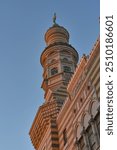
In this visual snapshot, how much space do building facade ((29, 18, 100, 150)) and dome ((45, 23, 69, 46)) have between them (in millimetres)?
2557

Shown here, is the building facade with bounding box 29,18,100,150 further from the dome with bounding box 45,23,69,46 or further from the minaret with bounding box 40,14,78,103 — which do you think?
the dome with bounding box 45,23,69,46

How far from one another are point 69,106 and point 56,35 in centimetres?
1608

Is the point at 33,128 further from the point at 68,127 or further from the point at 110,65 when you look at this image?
the point at 110,65

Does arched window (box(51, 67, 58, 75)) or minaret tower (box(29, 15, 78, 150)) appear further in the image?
arched window (box(51, 67, 58, 75))

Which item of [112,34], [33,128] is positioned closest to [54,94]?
[33,128]

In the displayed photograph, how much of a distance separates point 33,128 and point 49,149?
488cm

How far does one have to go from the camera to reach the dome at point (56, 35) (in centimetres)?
3525

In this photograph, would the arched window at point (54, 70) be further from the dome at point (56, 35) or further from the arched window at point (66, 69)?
the dome at point (56, 35)

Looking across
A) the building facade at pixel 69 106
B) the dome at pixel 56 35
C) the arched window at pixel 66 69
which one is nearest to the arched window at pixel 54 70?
the building facade at pixel 69 106

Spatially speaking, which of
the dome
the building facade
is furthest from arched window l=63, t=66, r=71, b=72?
the dome

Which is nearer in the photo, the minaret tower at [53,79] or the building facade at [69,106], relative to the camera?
the building facade at [69,106]

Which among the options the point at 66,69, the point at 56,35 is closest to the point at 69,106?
the point at 66,69

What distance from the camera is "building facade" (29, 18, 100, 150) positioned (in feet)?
57.5

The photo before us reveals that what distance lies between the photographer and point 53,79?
30719mm
